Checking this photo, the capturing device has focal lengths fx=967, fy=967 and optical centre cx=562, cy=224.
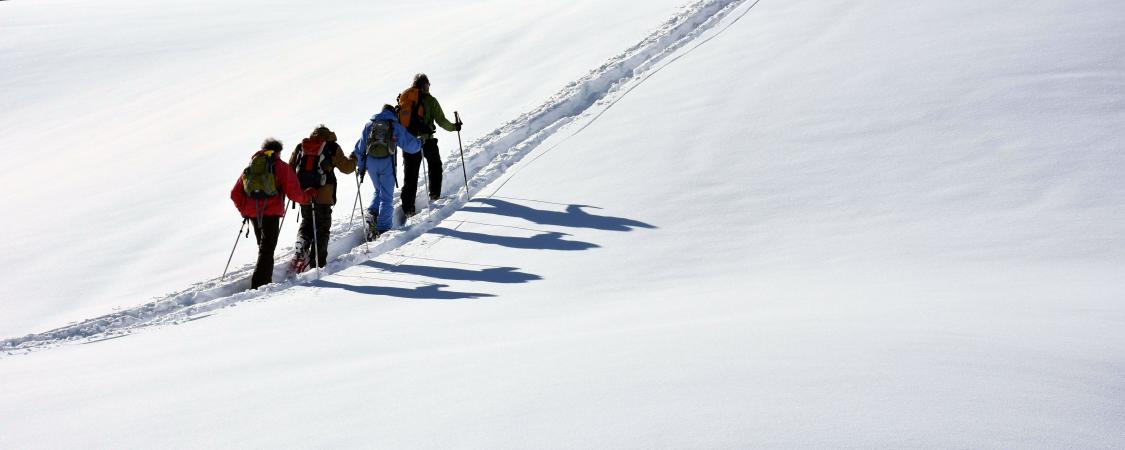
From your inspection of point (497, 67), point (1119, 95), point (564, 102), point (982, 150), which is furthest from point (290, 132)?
point (1119, 95)

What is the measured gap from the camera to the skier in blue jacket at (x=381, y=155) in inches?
392

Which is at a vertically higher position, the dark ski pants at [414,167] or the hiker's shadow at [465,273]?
the dark ski pants at [414,167]

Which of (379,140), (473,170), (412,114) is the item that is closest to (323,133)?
(379,140)

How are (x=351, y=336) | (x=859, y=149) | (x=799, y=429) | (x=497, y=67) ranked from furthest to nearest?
1. (x=497, y=67)
2. (x=859, y=149)
3. (x=351, y=336)
4. (x=799, y=429)

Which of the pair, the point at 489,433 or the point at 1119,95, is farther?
the point at 1119,95

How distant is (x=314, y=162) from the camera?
9305 millimetres

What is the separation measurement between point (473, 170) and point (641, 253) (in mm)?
3980

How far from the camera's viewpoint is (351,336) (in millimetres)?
6566

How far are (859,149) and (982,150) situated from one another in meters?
1.14

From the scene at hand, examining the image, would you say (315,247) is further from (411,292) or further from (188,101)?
(188,101)

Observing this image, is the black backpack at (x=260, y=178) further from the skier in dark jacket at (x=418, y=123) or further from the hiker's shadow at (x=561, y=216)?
the hiker's shadow at (x=561, y=216)

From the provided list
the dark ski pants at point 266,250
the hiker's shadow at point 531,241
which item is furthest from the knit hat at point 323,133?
the hiker's shadow at point 531,241

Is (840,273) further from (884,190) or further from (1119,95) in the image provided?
(1119,95)

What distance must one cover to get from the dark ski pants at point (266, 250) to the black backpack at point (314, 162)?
0.52 m
